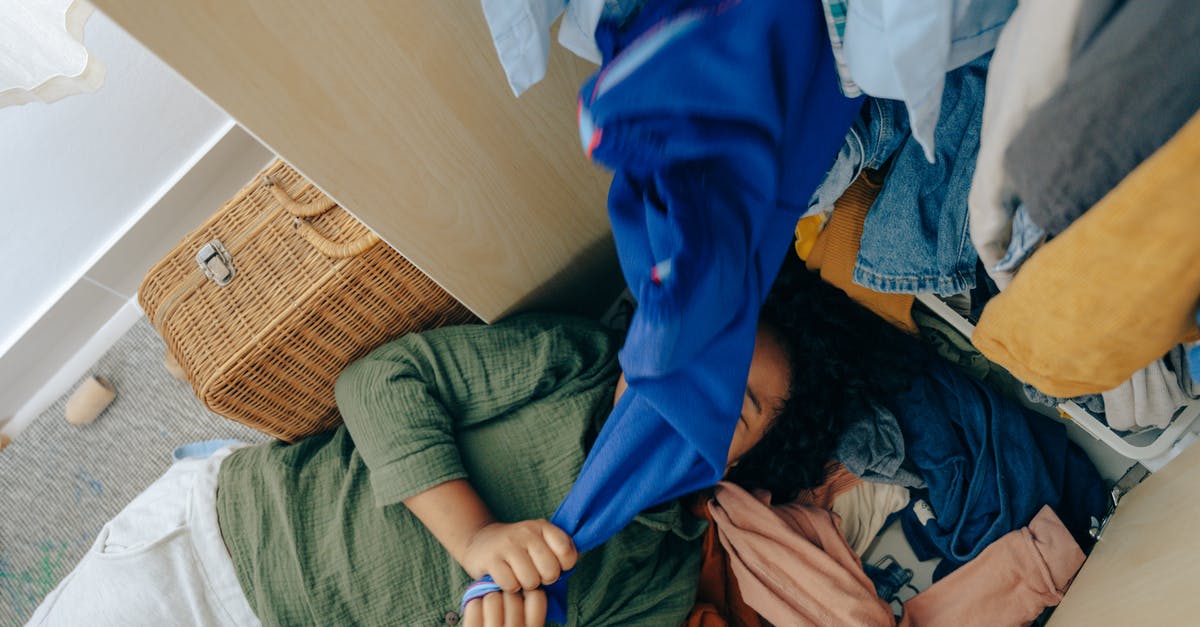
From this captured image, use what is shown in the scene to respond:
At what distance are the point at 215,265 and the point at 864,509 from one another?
0.97 metres

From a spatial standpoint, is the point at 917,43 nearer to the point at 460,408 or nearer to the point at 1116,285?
the point at 1116,285

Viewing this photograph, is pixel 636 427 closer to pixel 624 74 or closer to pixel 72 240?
pixel 624 74

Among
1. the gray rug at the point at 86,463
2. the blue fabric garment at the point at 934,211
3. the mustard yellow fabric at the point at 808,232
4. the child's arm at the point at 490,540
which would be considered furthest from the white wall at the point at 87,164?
the blue fabric garment at the point at 934,211

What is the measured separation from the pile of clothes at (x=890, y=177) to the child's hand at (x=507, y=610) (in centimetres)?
14

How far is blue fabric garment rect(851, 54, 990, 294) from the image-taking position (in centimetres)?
58

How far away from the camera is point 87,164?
1.31 meters

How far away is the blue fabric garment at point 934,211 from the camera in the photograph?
58 centimetres

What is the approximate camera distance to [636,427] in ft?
2.60

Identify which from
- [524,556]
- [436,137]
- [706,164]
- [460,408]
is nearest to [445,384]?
[460,408]

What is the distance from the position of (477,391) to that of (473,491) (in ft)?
0.43

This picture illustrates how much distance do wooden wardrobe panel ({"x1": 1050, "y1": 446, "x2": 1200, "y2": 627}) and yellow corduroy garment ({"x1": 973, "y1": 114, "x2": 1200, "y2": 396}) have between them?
222 millimetres

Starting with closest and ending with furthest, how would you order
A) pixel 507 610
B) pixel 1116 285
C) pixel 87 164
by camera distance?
pixel 1116 285
pixel 507 610
pixel 87 164

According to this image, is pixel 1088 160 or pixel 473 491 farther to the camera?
pixel 473 491

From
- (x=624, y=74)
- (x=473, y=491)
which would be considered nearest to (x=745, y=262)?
(x=624, y=74)
